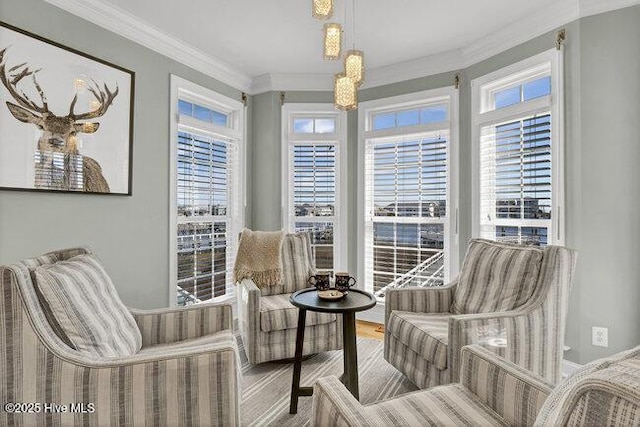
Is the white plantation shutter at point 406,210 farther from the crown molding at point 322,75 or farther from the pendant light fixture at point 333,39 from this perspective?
the pendant light fixture at point 333,39

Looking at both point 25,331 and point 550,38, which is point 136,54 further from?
point 550,38

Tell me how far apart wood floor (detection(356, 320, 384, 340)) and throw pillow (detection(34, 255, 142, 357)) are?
7.32ft

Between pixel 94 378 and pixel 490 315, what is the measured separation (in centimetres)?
186

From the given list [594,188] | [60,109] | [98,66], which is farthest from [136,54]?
[594,188]

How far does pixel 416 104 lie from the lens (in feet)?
11.9

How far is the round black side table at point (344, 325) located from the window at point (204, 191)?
5.17 ft

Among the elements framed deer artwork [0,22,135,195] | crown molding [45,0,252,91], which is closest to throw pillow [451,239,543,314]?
framed deer artwork [0,22,135,195]

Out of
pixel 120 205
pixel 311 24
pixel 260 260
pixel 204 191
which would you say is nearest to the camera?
pixel 120 205

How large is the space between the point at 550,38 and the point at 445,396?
2.77 m

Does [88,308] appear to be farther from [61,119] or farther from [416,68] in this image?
[416,68]

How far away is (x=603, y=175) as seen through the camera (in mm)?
2402

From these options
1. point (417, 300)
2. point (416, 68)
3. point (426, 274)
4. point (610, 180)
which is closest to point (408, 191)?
point (426, 274)

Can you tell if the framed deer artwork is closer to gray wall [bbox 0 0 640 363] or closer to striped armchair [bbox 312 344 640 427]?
gray wall [bbox 0 0 640 363]

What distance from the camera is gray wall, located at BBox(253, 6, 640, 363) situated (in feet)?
7.68
